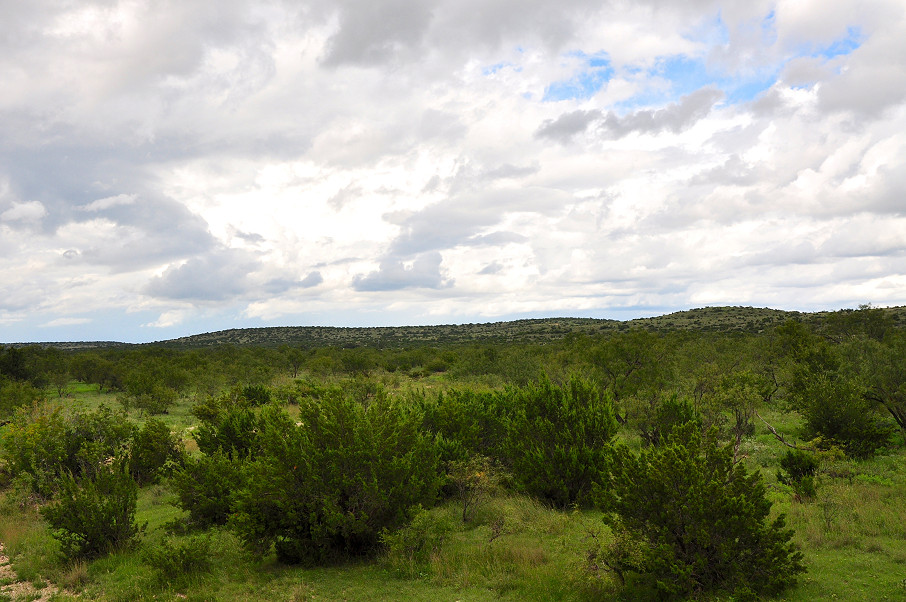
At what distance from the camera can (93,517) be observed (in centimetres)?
1532

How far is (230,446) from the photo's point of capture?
2453cm

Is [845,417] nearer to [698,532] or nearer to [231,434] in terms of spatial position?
[698,532]

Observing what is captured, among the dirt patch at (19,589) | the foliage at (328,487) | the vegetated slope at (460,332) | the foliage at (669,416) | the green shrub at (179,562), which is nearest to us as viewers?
the dirt patch at (19,589)

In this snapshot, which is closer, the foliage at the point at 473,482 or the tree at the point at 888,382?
the foliage at the point at 473,482

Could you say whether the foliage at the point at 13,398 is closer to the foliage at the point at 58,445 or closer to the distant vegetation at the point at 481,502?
the distant vegetation at the point at 481,502

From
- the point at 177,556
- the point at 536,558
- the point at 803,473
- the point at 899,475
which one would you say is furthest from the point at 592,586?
the point at 899,475

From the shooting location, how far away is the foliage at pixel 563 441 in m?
17.9

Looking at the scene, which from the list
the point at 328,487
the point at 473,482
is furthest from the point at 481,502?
the point at 328,487

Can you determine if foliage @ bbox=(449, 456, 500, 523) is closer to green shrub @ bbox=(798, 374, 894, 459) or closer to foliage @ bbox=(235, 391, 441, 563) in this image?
foliage @ bbox=(235, 391, 441, 563)

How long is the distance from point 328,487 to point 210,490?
733 centimetres

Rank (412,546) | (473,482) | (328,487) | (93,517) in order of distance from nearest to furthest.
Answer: (328,487) → (412,546) → (93,517) → (473,482)

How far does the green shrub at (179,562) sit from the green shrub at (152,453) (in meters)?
13.0

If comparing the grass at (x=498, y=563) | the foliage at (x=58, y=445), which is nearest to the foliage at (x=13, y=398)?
the foliage at (x=58, y=445)

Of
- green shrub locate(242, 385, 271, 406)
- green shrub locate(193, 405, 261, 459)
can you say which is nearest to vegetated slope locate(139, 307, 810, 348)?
green shrub locate(242, 385, 271, 406)
